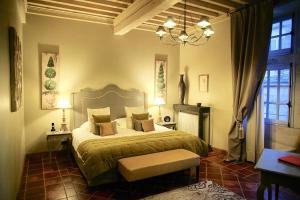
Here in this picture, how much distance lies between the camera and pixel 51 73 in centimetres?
445

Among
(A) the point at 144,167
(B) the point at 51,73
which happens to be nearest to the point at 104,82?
(B) the point at 51,73

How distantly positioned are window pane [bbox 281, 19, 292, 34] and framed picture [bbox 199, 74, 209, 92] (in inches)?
69.6

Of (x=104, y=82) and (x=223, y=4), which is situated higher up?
(x=223, y=4)

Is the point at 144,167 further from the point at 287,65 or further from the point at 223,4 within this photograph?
the point at 223,4

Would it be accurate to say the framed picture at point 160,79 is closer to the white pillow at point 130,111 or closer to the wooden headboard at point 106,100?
the wooden headboard at point 106,100

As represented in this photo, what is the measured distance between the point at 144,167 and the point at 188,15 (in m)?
3.34

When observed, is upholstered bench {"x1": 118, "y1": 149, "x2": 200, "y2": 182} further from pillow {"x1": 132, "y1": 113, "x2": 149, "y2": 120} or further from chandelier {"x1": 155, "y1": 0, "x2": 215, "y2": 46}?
chandelier {"x1": 155, "y1": 0, "x2": 215, "y2": 46}

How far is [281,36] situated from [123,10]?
2913 mm

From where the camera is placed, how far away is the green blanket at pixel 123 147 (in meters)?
2.98

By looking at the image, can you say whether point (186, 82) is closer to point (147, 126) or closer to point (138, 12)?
point (147, 126)

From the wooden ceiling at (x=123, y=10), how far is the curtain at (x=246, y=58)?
13.0 inches

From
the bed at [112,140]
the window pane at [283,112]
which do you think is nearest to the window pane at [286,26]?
the window pane at [283,112]

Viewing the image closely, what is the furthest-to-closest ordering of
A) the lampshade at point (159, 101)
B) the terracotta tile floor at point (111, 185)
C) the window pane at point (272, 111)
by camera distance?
the lampshade at point (159, 101)
the window pane at point (272, 111)
the terracotta tile floor at point (111, 185)

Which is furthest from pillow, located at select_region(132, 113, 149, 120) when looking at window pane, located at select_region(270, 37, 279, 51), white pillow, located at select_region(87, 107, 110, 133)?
window pane, located at select_region(270, 37, 279, 51)
